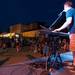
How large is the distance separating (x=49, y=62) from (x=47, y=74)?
3.09 feet

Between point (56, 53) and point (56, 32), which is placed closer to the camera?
point (56, 32)

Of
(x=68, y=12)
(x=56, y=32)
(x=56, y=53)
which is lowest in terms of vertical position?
(x=56, y=53)

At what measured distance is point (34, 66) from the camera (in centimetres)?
732

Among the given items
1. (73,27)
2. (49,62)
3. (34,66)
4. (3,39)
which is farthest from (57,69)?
(3,39)

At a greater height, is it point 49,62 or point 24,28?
point 24,28

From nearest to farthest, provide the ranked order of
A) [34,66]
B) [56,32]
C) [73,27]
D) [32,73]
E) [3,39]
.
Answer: [56,32] → [73,27] → [32,73] → [34,66] → [3,39]

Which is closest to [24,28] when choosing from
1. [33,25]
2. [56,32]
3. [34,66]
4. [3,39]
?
[33,25]

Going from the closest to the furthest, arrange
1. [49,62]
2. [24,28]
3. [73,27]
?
1. [73,27]
2. [49,62]
3. [24,28]

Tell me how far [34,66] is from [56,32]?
8.57 feet

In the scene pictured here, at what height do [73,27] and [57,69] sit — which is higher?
[73,27]

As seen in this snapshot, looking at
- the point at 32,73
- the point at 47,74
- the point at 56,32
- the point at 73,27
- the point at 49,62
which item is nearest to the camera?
the point at 56,32

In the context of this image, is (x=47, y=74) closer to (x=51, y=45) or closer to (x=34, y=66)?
A: (x=51, y=45)

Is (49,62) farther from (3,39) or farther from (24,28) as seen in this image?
(24,28)

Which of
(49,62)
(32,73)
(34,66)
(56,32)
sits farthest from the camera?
(34,66)
